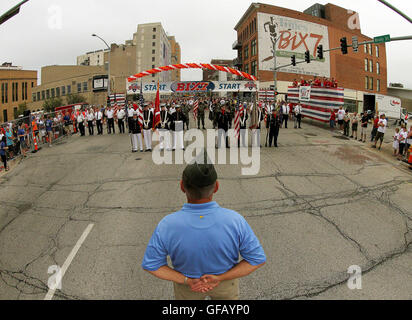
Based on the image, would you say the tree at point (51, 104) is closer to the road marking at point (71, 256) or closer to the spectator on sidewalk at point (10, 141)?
the spectator on sidewalk at point (10, 141)

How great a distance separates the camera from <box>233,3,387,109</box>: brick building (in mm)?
49469

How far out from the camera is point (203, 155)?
2.17 m

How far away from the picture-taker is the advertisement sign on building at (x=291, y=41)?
49.2m

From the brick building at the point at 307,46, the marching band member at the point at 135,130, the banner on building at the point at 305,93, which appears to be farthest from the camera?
the brick building at the point at 307,46

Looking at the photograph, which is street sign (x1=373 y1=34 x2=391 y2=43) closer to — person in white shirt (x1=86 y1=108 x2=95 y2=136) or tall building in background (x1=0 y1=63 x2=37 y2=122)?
person in white shirt (x1=86 y1=108 x2=95 y2=136)

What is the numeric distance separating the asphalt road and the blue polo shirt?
2.01 metres

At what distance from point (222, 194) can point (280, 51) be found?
159 feet

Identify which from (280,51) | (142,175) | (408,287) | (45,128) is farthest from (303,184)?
(280,51)

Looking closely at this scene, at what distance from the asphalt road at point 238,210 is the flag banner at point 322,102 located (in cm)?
856

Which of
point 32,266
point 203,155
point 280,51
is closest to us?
point 203,155

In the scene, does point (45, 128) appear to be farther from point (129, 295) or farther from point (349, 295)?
point (349, 295)

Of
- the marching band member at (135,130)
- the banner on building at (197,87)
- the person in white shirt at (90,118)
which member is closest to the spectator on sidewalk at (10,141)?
the marching band member at (135,130)

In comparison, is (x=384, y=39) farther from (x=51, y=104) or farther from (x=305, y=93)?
(x=51, y=104)
